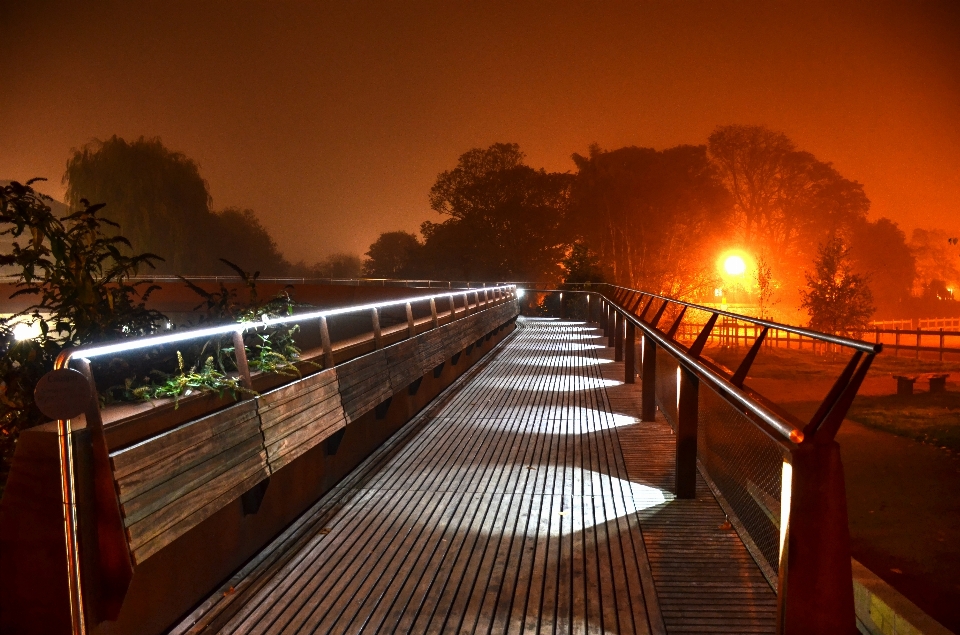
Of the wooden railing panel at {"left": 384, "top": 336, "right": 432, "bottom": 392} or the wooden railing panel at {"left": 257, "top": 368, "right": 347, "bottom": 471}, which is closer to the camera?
the wooden railing panel at {"left": 257, "top": 368, "right": 347, "bottom": 471}

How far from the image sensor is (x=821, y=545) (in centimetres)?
293

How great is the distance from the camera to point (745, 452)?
29.2 feet

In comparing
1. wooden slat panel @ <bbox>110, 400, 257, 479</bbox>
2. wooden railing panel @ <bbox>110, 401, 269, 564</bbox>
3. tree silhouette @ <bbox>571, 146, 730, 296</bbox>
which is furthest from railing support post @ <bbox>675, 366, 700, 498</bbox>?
tree silhouette @ <bbox>571, 146, 730, 296</bbox>

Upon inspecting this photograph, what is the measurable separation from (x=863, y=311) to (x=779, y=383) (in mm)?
22465

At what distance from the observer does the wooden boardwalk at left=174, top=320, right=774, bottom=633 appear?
159 inches

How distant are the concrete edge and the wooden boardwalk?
1.93 ft

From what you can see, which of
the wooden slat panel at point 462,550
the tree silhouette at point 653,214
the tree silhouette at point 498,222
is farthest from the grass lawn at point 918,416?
the tree silhouette at point 653,214

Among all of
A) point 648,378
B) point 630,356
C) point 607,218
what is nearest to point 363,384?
point 648,378

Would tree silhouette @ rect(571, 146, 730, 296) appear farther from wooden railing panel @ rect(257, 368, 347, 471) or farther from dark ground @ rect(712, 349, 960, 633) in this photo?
wooden railing panel @ rect(257, 368, 347, 471)

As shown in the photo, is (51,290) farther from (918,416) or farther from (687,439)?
(918,416)

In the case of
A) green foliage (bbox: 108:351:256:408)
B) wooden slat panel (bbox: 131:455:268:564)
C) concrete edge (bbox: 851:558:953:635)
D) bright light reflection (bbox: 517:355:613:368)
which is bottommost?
bright light reflection (bbox: 517:355:613:368)

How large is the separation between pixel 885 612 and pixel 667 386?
531 cm

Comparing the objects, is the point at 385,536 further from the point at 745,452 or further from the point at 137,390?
the point at 745,452

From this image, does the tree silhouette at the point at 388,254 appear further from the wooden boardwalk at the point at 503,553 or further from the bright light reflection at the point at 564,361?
the wooden boardwalk at the point at 503,553
